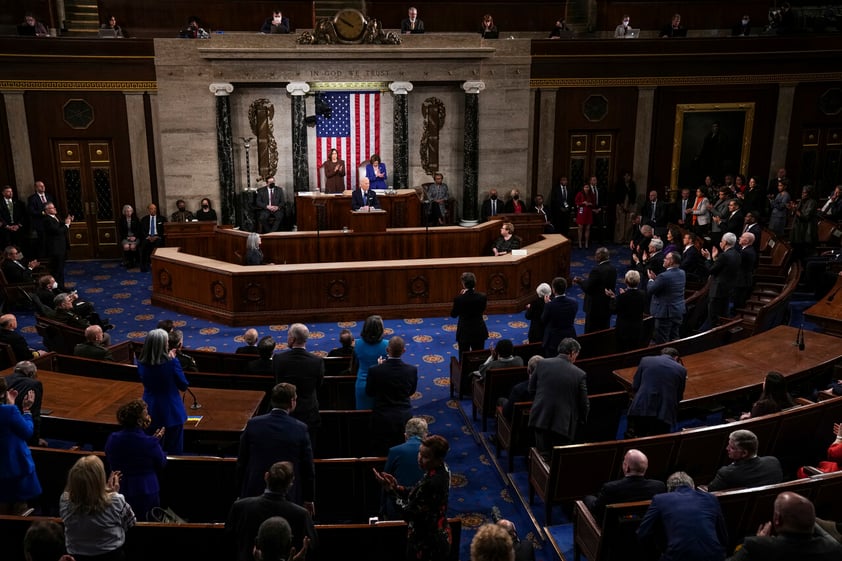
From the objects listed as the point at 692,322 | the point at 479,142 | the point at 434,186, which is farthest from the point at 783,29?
the point at 692,322

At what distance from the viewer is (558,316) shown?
7852 millimetres

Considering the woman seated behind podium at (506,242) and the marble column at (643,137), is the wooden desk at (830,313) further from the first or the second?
the marble column at (643,137)

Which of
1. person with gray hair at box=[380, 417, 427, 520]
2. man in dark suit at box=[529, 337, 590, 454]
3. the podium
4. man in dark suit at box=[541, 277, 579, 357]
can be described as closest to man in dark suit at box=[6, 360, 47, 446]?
person with gray hair at box=[380, 417, 427, 520]

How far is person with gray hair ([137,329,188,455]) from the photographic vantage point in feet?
18.3

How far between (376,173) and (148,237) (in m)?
4.63

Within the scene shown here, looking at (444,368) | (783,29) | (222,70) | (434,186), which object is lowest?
(444,368)

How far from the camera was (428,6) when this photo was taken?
1722 cm

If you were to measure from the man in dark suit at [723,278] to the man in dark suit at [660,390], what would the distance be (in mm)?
3635

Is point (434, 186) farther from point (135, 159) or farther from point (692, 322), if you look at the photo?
point (692, 322)

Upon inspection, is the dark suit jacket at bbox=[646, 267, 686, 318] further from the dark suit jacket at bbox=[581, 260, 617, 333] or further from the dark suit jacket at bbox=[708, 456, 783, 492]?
the dark suit jacket at bbox=[708, 456, 783, 492]

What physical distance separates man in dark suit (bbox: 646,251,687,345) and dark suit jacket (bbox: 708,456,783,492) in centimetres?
401

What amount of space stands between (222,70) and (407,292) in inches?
261

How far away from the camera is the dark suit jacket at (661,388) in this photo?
6.22 m

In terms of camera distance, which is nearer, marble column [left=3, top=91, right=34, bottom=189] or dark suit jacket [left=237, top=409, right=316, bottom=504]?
dark suit jacket [left=237, top=409, right=316, bottom=504]
